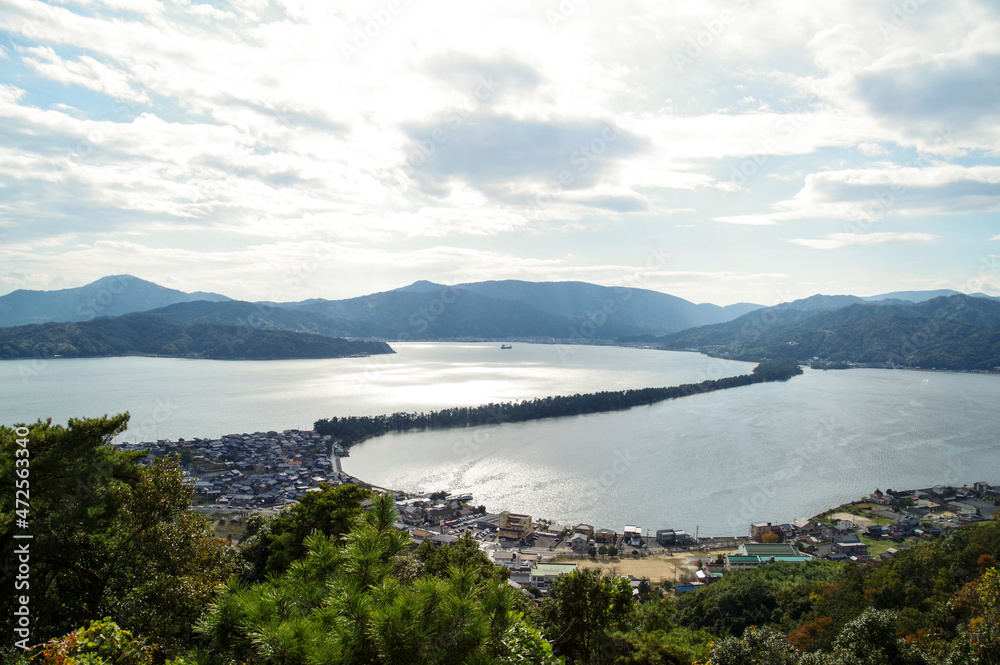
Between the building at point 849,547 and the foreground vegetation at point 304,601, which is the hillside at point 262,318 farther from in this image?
the foreground vegetation at point 304,601

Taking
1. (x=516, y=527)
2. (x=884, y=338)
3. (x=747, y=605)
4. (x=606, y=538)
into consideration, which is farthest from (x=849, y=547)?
(x=884, y=338)

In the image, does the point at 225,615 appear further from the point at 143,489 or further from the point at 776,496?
the point at 776,496

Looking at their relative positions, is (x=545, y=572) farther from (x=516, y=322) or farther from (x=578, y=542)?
(x=516, y=322)

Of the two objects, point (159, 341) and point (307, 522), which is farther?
point (159, 341)

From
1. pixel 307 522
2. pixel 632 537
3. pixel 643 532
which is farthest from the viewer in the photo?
pixel 643 532

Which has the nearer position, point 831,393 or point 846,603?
point 846,603

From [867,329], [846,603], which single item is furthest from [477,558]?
[867,329]
